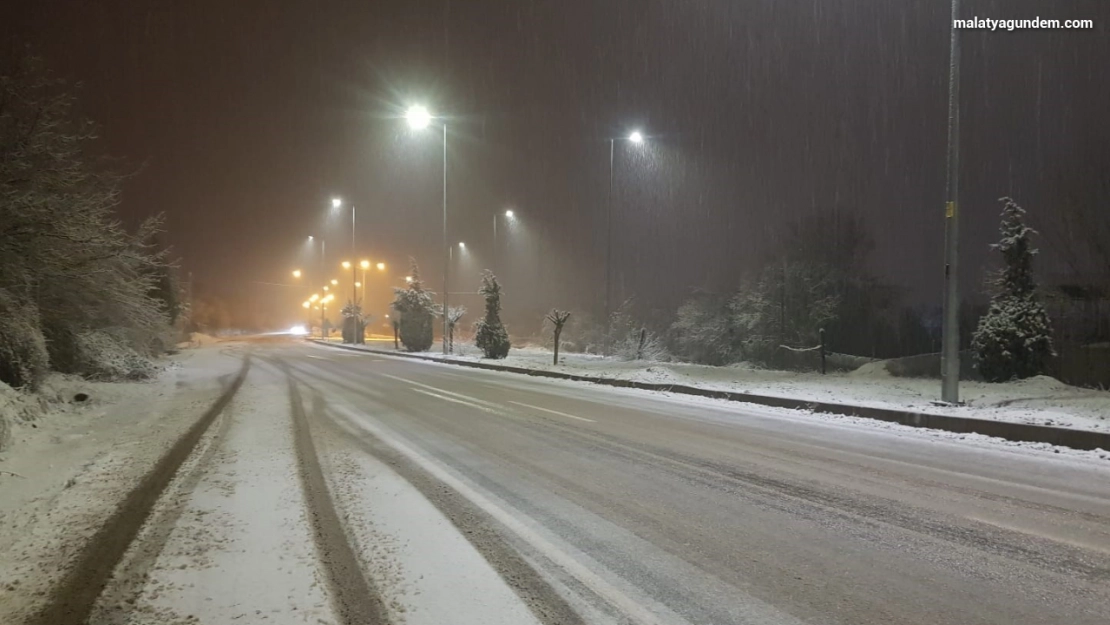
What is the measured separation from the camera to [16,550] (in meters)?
4.90

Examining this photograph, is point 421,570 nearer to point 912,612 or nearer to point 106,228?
point 912,612

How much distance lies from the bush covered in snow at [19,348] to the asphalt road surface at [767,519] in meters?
5.60

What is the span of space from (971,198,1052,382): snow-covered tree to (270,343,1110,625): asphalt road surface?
395 inches

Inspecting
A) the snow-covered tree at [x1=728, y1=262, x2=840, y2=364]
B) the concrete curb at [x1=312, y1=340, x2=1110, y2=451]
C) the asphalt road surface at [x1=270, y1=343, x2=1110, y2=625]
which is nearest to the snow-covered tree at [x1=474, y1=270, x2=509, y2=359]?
the snow-covered tree at [x1=728, y1=262, x2=840, y2=364]

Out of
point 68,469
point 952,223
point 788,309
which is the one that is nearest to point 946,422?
point 952,223

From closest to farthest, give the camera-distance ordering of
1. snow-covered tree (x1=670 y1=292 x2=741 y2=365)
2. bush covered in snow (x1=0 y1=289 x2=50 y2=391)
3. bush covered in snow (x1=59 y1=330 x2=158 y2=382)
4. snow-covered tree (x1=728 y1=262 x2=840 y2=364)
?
Result: bush covered in snow (x1=0 y1=289 x2=50 y2=391) < bush covered in snow (x1=59 y1=330 x2=158 y2=382) < snow-covered tree (x1=728 y1=262 x2=840 y2=364) < snow-covered tree (x1=670 y1=292 x2=741 y2=365)

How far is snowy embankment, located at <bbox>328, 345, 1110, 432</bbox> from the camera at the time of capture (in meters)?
11.0

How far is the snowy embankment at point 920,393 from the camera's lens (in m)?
11.0

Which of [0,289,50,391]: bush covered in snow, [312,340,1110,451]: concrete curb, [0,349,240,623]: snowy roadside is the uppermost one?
[0,289,50,391]: bush covered in snow

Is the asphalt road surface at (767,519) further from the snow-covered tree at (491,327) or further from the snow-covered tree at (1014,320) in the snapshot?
the snow-covered tree at (491,327)

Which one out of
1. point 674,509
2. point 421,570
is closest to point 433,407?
point 674,509

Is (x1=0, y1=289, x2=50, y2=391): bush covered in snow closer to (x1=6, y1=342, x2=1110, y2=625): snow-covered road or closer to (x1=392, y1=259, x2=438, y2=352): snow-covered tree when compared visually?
(x1=6, y1=342, x2=1110, y2=625): snow-covered road

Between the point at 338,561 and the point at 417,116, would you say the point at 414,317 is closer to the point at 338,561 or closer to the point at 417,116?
the point at 417,116

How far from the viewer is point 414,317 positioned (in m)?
45.4
